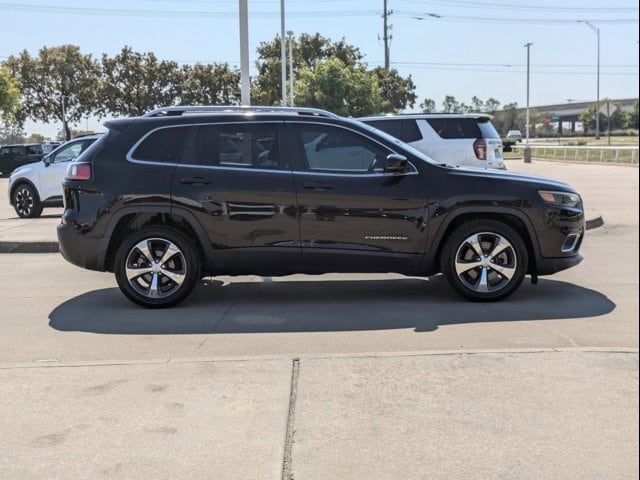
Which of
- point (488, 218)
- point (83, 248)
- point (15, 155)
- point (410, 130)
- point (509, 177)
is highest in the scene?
point (15, 155)

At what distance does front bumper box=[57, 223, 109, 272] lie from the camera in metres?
6.30

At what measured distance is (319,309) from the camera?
634 centimetres

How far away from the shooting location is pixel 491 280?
6371 millimetres

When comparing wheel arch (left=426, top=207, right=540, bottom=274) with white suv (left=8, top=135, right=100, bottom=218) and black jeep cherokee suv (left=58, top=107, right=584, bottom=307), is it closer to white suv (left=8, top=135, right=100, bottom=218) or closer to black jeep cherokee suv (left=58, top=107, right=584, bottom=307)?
black jeep cherokee suv (left=58, top=107, right=584, bottom=307)

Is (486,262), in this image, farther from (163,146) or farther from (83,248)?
(83,248)

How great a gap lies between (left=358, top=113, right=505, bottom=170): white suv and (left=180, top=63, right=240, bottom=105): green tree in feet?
160

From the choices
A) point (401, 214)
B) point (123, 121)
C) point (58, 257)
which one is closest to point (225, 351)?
point (401, 214)

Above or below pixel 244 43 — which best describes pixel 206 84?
above

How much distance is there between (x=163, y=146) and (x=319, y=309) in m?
2.24

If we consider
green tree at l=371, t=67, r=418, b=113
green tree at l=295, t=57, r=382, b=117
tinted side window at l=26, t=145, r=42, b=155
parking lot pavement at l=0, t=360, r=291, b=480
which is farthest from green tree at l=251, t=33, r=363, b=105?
parking lot pavement at l=0, t=360, r=291, b=480

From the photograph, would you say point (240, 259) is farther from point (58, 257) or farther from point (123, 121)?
point (58, 257)

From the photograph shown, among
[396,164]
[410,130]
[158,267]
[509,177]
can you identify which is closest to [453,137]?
[410,130]

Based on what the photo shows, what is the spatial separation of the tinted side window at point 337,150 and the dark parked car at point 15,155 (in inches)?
1235

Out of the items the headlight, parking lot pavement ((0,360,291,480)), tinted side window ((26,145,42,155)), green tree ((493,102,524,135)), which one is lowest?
parking lot pavement ((0,360,291,480))
